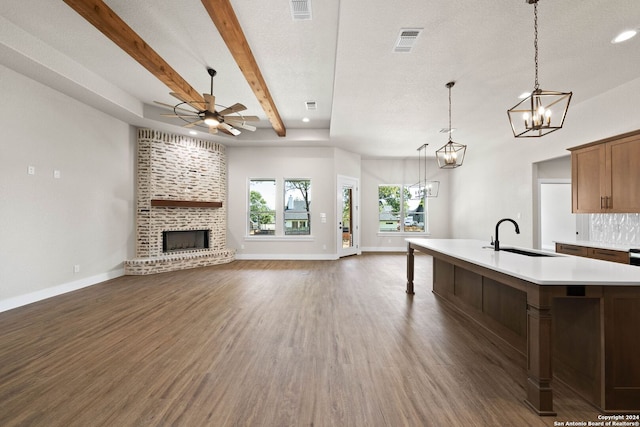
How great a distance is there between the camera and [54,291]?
4.29 m

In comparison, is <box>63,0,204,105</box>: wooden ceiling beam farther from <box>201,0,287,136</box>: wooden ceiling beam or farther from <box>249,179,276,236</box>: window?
<box>249,179,276,236</box>: window

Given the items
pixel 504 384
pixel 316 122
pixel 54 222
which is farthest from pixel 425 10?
pixel 54 222

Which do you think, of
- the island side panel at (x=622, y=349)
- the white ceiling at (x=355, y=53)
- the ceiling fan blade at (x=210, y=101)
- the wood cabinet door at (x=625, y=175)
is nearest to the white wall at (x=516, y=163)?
the white ceiling at (x=355, y=53)

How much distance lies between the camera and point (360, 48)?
10.3 ft

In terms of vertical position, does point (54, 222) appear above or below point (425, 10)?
below

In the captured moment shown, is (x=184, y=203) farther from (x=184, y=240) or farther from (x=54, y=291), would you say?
(x=54, y=291)

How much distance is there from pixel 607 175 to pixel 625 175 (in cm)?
23

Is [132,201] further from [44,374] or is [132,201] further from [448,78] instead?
[448,78]

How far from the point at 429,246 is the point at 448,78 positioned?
7.76 ft

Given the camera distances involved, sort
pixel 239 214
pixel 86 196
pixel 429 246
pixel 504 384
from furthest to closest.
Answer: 1. pixel 239 214
2. pixel 86 196
3. pixel 429 246
4. pixel 504 384

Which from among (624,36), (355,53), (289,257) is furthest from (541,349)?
(289,257)

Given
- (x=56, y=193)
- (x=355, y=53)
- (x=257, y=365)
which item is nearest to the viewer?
(x=257, y=365)

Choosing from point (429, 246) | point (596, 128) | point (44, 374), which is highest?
point (596, 128)

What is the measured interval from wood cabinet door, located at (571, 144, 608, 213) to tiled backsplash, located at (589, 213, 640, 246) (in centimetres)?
58
